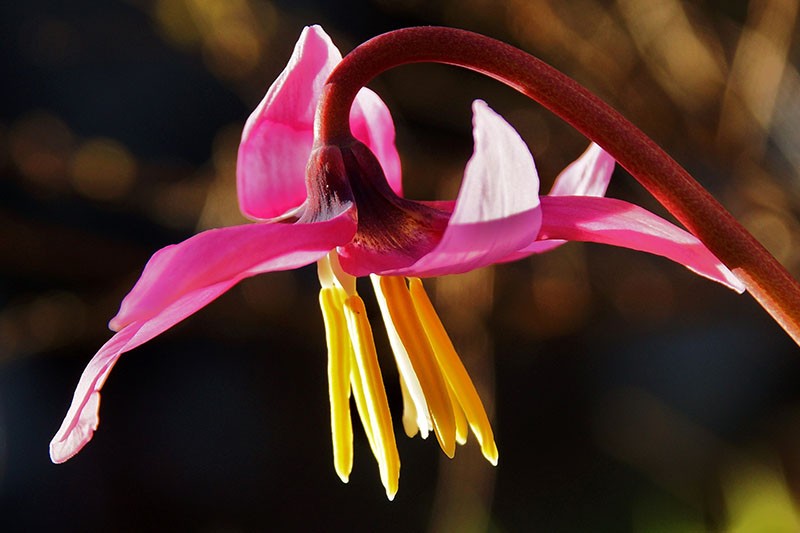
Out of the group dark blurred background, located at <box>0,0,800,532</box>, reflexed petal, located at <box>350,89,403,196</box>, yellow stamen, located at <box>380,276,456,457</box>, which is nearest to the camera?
yellow stamen, located at <box>380,276,456,457</box>

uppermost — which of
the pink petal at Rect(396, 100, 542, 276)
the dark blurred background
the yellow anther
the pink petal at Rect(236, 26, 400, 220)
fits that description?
the dark blurred background


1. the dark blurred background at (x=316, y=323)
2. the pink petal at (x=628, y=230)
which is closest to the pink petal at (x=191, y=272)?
the pink petal at (x=628, y=230)

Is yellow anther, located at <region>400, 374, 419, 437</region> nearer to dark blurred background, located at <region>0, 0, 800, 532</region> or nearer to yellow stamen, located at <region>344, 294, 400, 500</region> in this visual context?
yellow stamen, located at <region>344, 294, 400, 500</region>

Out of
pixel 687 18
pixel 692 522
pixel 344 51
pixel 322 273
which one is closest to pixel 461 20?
pixel 344 51

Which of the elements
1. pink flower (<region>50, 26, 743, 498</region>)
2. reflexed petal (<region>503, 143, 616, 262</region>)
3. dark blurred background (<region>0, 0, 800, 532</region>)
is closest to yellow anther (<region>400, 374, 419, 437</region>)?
pink flower (<region>50, 26, 743, 498</region>)

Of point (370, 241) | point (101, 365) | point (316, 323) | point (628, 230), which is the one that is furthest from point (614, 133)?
point (316, 323)

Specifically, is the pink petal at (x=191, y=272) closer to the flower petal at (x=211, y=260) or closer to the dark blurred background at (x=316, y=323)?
the flower petal at (x=211, y=260)

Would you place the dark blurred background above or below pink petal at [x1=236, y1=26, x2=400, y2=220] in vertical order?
above
